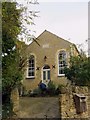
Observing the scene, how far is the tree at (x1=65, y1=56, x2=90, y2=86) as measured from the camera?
23773mm

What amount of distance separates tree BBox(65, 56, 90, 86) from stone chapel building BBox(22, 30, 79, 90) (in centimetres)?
589

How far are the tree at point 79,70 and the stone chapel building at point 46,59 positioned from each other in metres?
5.89

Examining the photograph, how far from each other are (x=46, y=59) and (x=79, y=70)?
10.0 meters

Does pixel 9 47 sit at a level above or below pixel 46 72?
above

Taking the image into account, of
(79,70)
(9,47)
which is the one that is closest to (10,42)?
(9,47)

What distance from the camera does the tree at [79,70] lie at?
23773mm

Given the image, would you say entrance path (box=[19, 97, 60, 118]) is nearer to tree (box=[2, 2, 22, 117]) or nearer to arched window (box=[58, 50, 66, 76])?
tree (box=[2, 2, 22, 117])

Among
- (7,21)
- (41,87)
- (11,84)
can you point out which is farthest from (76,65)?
(7,21)

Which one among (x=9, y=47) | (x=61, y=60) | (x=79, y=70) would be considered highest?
(x=61, y=60)

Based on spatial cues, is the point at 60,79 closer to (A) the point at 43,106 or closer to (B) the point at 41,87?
(B) the point at 41,87

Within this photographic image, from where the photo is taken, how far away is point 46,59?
35438 millimetres

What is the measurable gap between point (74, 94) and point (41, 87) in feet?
54.3

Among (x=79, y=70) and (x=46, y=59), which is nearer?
(x=79, y=70)

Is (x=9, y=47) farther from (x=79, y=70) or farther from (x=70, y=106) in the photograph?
(x=79, y=70)
